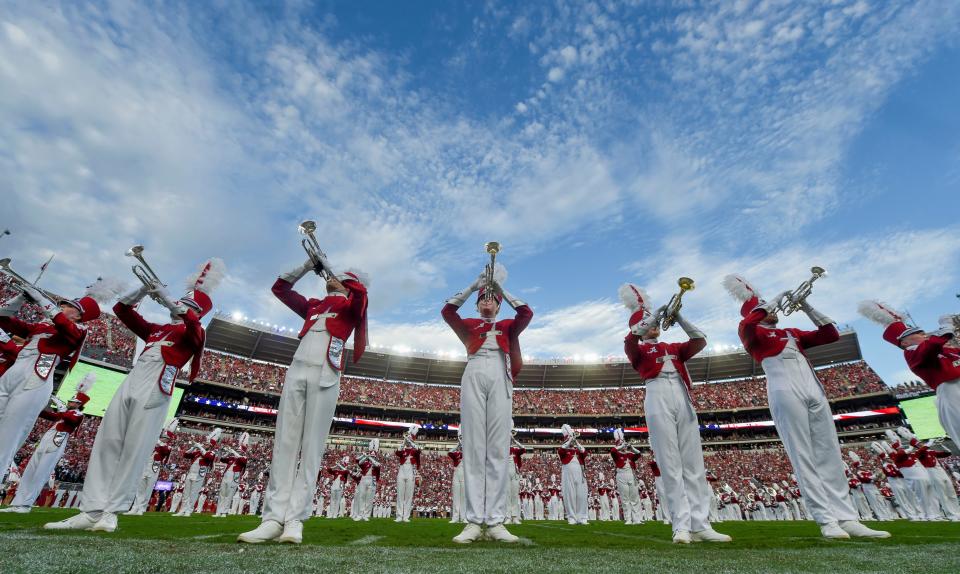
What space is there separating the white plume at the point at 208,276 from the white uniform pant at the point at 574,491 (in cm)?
1313

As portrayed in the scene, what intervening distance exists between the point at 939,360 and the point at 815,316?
158cm

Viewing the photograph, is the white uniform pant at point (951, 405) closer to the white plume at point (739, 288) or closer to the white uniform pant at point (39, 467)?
the white plume at point (739, 288)

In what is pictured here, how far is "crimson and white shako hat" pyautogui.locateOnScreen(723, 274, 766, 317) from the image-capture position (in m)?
5.94

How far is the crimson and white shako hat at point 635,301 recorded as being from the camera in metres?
6.01

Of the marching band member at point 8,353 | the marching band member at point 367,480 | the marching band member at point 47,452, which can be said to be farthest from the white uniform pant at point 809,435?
the marching band member at point 367,480

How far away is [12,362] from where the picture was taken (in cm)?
730

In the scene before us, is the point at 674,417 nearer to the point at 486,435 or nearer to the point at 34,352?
the point at 486,435

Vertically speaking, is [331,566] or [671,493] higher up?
[671,493]

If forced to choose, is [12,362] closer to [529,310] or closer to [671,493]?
[529,310]

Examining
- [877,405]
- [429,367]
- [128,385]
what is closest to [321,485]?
[429,367]

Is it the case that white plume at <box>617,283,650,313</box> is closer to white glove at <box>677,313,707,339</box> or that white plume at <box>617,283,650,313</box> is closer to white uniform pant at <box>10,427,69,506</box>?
white glove at <box>677,313,707,339</box>

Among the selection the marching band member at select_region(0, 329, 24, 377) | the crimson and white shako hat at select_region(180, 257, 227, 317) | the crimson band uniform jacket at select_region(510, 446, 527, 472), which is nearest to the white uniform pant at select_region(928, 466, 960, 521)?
the crimson band uniform jacket at select_region(510, 446, 527, 472)

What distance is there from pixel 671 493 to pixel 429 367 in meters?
46.1

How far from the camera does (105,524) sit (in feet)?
15.1
